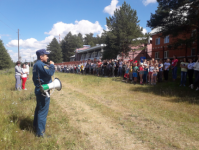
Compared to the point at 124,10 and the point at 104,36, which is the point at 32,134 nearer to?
the point at 104,36

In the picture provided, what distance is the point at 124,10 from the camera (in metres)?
28.4

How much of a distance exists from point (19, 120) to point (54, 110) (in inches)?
54.3

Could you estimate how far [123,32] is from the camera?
84.1 feet

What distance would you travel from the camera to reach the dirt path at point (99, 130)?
11.8ft

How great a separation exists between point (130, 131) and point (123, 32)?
76.0ft

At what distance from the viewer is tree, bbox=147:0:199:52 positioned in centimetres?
1322

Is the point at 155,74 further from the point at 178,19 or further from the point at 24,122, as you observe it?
the point at 24,122

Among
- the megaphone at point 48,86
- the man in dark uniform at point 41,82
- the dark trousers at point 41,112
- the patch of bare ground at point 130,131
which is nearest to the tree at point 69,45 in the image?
the patch of bare ground at point 130,131

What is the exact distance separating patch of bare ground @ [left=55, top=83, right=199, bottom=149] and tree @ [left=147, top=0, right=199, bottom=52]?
33.9 feet

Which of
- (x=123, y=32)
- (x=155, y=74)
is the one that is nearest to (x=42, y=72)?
(x=155, y=74)

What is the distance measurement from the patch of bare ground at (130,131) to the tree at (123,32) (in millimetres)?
21095

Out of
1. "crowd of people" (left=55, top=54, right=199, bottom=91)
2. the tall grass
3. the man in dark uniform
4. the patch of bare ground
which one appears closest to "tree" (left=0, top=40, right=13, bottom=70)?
"crowd of people" (left=55, top=54, right=199, bottom=91)

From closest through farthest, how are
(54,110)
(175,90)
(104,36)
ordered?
(54,110) → (175,90) → (104,36)

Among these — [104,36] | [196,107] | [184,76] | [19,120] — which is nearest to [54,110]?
[19,120]
